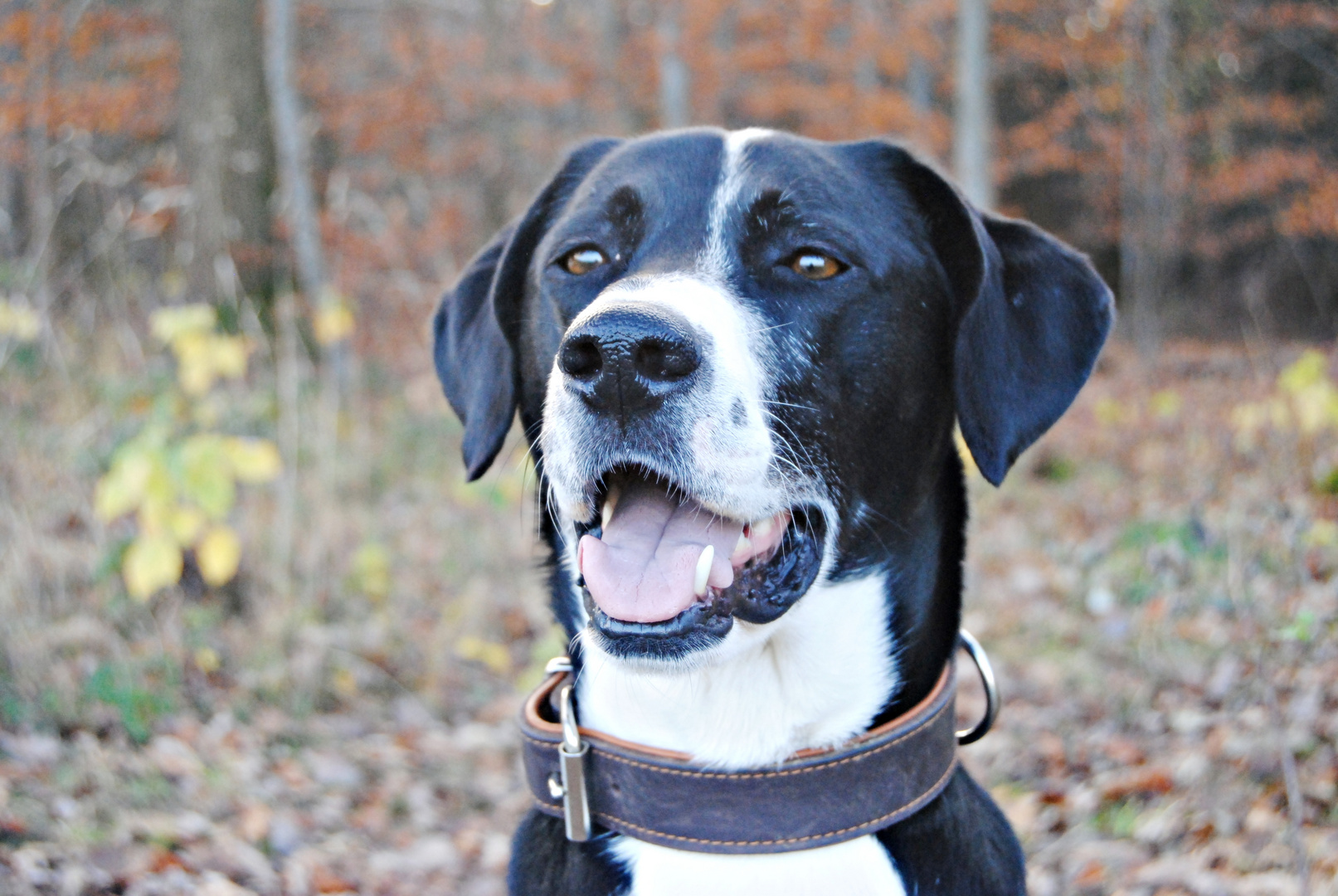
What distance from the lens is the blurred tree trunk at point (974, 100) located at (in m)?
7.91

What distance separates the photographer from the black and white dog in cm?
172

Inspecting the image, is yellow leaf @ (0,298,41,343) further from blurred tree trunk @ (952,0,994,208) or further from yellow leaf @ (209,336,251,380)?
blurred tree trunk @ (952,0,994,208)

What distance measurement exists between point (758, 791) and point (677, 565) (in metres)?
0.39

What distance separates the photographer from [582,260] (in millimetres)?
2139

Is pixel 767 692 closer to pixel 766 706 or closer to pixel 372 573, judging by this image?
pixel 766 706

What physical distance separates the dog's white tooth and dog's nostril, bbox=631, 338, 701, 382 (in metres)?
0.29

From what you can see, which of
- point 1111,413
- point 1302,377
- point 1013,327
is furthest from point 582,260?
point 1111,413

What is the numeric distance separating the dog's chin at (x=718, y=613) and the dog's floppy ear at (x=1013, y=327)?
381mm

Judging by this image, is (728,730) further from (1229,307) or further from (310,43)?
(1229,307)

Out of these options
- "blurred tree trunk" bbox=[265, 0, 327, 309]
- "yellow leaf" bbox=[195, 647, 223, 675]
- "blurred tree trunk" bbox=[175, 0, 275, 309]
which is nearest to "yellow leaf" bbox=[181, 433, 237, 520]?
"yellow leaf" bbox=[195, 647, 223, 675]

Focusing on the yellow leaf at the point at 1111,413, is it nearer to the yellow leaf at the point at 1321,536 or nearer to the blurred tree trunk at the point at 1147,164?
the blurred tree trunk at the point at 1147,164

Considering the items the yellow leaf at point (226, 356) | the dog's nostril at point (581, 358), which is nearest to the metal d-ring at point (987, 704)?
the dog's nostril at point (581, 358)

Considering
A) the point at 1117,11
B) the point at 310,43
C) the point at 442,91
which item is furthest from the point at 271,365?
the point at 1117,11

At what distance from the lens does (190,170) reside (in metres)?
8.34
